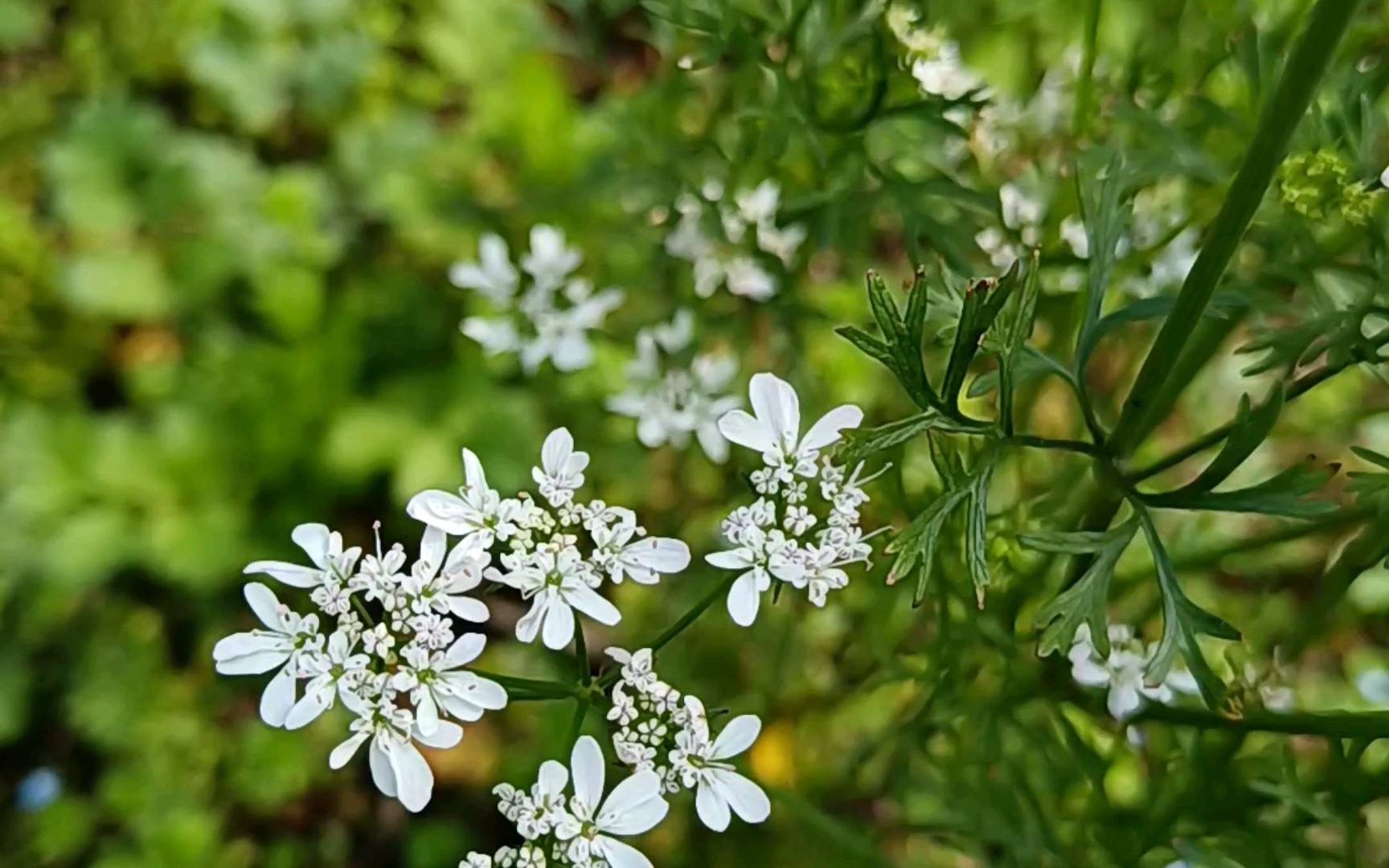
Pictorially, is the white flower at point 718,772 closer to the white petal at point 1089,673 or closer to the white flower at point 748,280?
the white petal at point 1089,673

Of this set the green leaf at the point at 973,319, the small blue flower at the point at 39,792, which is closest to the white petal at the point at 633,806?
the green leaf at the point at 973,319

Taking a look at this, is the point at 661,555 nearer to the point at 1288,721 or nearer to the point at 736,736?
the point at 736,736

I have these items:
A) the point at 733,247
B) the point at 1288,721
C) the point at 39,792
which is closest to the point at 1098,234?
the point at 1288,721

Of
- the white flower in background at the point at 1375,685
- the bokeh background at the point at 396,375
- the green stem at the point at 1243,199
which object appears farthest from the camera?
the bokeh background at the point at 396,375

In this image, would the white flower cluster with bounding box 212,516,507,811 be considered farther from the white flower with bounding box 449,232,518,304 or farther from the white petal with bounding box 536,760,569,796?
the white flower with bounding box 449,232,518,304

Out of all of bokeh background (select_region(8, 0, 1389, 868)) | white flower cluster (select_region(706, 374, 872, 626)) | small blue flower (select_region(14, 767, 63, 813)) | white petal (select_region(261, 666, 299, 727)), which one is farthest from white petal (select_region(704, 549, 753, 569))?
small blue flower (select_region(14, 767, 63, 813))
